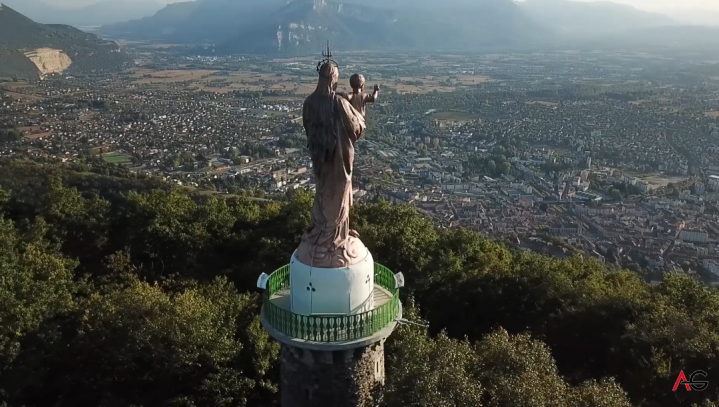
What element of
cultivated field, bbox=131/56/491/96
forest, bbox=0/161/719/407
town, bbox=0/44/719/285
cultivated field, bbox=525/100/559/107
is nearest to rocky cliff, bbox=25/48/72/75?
town, bbox=0/44/719/285

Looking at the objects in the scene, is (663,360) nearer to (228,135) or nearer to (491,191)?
(491,191)

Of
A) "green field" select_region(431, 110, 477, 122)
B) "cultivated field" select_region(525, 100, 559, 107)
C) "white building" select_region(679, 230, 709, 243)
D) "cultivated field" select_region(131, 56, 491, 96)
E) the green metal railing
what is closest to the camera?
the green metal railing

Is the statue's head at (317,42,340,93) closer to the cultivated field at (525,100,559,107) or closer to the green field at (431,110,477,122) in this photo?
the green field at (431,110,477,122)

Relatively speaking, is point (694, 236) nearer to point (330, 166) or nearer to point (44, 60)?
point (330, 166)

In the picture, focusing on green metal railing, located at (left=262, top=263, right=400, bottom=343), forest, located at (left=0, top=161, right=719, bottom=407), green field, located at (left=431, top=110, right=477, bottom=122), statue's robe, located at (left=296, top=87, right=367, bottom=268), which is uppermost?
statue's robe, located at (left=296, top=87, right=367, bottom=268)

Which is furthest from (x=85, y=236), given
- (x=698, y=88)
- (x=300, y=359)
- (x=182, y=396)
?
(x=698, y=88)

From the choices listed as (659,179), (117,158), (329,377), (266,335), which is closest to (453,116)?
(659,179)
